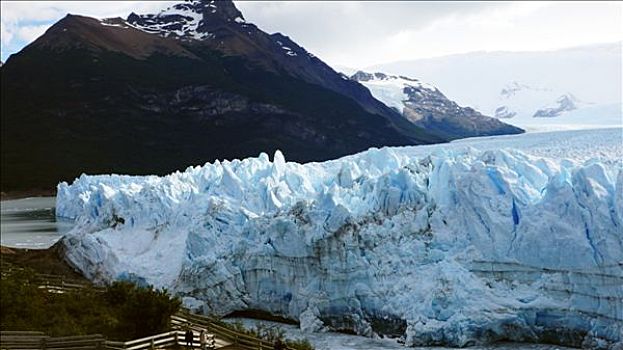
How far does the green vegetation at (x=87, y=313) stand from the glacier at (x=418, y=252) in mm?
4412

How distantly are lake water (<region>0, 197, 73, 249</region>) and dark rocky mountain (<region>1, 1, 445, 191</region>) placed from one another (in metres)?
12.8

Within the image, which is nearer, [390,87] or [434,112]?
[434,112]

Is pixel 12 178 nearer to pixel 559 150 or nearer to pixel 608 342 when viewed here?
pixel 559 150

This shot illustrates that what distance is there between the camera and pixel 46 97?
8919 cm

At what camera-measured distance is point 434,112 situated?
13525 cm

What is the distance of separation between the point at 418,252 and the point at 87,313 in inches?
288

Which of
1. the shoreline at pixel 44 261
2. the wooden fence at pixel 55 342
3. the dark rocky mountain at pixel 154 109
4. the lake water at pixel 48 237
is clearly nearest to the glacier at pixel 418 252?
the lake water at pixel 48 237

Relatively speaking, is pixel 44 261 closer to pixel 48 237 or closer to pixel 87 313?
pixel 48 237

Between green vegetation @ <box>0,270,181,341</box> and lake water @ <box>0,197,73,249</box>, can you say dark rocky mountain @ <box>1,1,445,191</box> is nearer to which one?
lake water @ <box>0,197,73,249</box>

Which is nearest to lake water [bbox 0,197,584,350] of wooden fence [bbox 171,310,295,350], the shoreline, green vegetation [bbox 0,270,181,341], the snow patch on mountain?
wooden fence [bbox 171,310,295,350]

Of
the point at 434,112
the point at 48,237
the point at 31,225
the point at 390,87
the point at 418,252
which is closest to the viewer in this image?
the point at 418,252

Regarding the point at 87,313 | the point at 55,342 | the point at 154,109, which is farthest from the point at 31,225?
the point at 154,109

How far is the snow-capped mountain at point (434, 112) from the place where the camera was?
12481 cm

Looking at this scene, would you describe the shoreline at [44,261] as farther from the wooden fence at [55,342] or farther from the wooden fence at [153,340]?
the wooden fence at [55,342]
